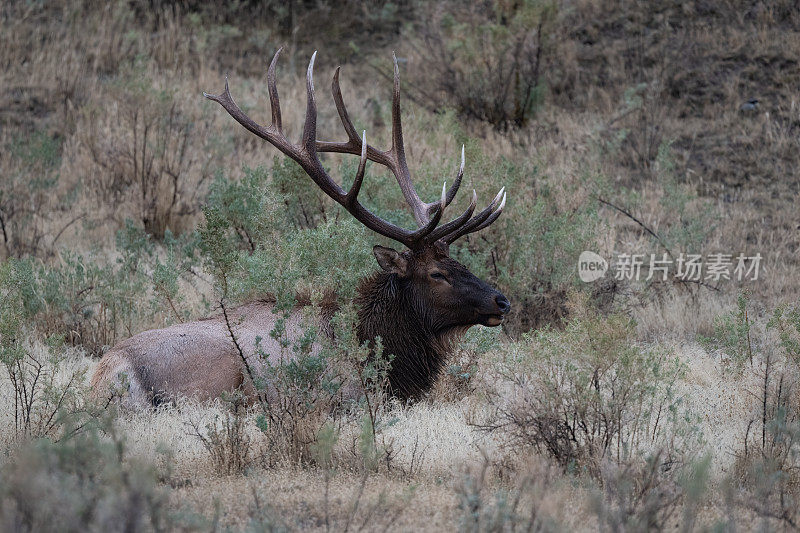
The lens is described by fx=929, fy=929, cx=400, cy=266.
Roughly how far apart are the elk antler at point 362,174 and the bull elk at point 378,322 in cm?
1

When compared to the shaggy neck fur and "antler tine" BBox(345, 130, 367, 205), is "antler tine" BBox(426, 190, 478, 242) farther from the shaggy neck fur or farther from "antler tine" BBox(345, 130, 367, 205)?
"antler tine" BBox(345, 130, 367, 205)

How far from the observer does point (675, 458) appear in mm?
4738

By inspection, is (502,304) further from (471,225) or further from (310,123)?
(310,123)

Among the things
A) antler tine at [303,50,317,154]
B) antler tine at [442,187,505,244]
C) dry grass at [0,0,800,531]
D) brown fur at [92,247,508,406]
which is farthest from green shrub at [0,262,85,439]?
antler tine at [442,187,505,244]

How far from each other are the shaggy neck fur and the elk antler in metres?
0.41

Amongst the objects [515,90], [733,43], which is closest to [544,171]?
[515,90]

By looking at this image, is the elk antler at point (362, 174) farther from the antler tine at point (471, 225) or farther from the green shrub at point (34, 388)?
the green shrub at point (34, 388)

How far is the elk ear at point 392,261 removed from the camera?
6.36 metres

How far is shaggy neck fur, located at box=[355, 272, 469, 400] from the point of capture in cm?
639

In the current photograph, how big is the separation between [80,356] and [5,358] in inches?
76.2

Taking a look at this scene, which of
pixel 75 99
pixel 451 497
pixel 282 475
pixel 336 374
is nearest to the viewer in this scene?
pixel 451 497

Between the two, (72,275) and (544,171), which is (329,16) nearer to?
(544,171)

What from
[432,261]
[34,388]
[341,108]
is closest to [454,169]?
[341,108]

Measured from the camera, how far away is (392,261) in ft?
21.0
